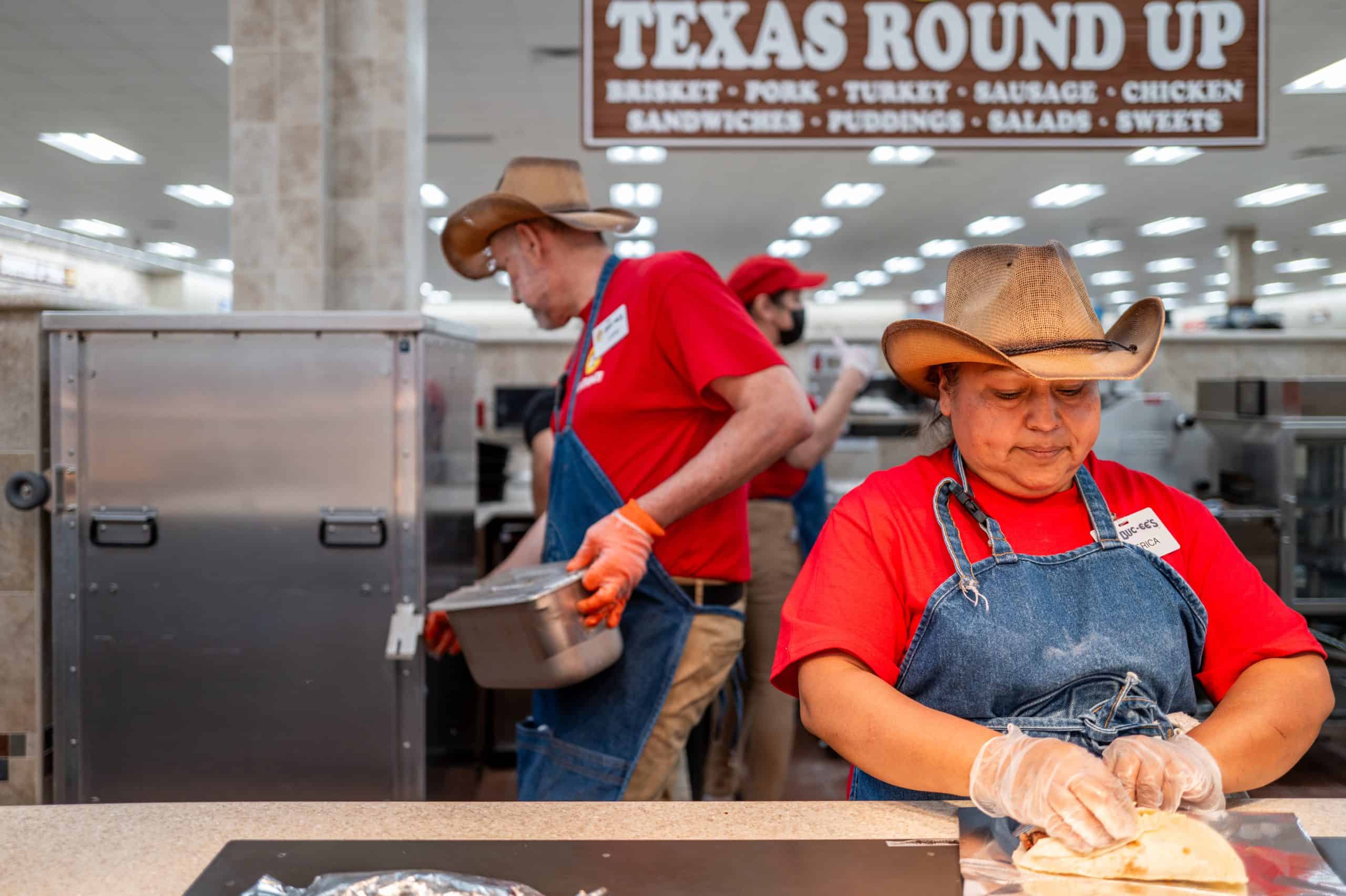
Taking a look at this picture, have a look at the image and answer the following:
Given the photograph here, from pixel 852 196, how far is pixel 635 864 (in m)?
12.1

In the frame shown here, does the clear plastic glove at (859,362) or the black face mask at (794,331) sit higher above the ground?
the black face mask at (794,331)

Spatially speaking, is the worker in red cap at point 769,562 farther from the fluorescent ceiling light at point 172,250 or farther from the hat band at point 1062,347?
the fluorescent ceiling light at point 172,250

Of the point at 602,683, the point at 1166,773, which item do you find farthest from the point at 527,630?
the point at 1166,773

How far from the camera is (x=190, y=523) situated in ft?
7.55

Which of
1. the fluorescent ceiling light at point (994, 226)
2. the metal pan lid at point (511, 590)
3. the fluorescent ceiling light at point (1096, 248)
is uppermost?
the fluorescent ceiling light at point (1096, 248)

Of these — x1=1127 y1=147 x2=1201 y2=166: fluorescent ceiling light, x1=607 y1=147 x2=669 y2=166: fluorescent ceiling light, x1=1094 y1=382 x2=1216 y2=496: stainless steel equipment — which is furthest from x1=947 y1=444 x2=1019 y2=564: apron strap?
x1=1127 y1=147 x2=1201 y2=166: fluorescent ceiling light

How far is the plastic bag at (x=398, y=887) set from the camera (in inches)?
40.1

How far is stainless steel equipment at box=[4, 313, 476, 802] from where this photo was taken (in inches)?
90.2

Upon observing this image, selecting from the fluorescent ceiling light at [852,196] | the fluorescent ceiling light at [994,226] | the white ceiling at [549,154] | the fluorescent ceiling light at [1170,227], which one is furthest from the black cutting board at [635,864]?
the fluorescent ceiling light at [1170,227]

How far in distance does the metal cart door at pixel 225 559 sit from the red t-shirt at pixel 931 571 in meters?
1.24

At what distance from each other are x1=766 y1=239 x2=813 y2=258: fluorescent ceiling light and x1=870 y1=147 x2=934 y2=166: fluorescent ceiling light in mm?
5328

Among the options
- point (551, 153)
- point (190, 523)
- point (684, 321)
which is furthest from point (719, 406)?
point (551, 153)

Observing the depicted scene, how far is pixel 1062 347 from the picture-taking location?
4.50 feet

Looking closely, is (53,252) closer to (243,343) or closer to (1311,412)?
(243,343)
